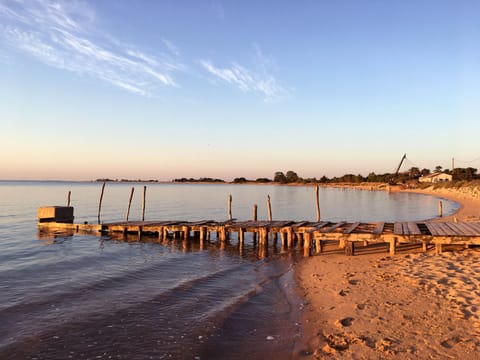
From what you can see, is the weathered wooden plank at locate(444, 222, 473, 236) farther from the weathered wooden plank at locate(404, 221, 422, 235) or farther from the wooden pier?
the weathered wooden plank at locate(404, 221, 422, 235)

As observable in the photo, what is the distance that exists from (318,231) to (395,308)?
7.72 metres

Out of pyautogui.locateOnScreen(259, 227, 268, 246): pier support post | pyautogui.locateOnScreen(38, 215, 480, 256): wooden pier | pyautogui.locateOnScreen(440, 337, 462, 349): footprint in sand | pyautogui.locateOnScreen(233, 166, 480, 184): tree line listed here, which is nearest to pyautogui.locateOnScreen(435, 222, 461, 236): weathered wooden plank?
pyautogui.locateOnScreen(38, 215, 480, 256): wooden pier

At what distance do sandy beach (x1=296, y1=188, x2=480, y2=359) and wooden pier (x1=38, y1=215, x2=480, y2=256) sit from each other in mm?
964

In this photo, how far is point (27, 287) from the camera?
11781mm

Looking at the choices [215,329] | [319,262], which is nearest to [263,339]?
[215,329]

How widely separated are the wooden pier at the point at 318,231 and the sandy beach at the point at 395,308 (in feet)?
3.16

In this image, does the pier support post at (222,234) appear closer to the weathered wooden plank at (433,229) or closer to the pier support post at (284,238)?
the pier support post at (284,238)

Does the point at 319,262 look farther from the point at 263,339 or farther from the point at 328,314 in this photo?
the point at 263,339

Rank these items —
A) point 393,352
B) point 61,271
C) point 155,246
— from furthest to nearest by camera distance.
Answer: point 155,246 → point 61,271 → point 393,352

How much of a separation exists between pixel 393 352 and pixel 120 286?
908 centimetres

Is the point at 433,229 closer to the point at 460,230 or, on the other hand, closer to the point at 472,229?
the point at 460,230

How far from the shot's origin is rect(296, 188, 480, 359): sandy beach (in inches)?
253

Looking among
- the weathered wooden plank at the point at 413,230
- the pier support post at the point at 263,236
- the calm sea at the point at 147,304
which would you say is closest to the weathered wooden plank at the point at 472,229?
the weathered wooden plank at the point at 413,230

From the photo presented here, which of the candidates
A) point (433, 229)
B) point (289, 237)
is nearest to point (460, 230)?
point (433, 229)
